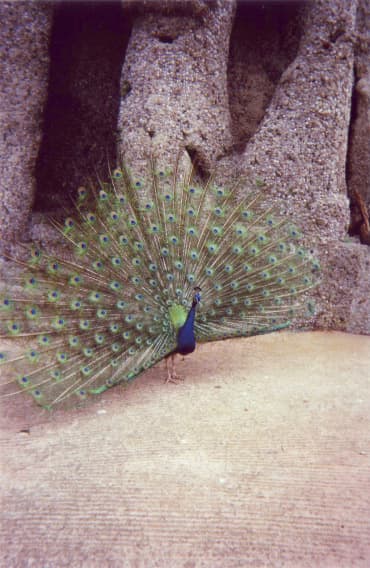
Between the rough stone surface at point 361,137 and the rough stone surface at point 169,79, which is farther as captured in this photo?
the rough stone surface at point 361,137

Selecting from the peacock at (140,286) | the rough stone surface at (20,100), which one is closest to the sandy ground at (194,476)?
the peacock at (140,286)

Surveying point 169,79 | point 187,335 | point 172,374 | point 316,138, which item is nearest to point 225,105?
point 169,79

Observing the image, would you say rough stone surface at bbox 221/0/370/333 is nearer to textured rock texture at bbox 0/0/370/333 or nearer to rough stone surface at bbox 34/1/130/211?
textured rock texture at bbox 0/0/370/333

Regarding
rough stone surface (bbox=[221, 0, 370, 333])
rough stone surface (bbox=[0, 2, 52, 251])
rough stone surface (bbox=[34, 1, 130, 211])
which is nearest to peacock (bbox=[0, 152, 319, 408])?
rough stone surface (bbox=[221, 0, 370, 333])

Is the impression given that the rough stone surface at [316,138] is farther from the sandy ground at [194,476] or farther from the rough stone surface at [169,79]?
the sandy ground at [194,476]

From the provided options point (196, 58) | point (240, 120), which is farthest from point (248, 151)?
point (196, 58)

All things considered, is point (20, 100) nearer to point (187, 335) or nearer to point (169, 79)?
point (169, 79)
